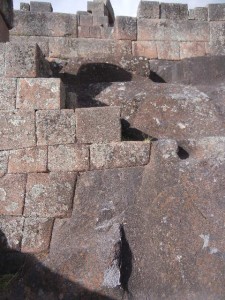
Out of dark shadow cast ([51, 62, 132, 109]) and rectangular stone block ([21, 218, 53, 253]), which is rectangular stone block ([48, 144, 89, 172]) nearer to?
rectangular stone block ([21, 218, 53, 253])

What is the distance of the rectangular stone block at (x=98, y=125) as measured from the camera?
5.17 meters

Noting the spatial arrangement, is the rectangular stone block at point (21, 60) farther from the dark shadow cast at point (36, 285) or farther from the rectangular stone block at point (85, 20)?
the rectangular stone block at point (85, 20)

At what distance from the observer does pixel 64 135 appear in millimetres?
5164

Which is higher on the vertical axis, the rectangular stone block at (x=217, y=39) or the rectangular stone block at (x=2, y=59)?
the rectangular stone block at (x=217, y=39)

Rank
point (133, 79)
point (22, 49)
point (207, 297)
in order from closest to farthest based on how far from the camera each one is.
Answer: point (207, 297) → point (22, 49) → point (133, 79)

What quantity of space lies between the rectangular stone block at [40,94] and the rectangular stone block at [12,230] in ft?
5.09

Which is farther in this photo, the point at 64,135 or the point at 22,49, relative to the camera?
the point at 22,49

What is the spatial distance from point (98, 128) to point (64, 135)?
453mm

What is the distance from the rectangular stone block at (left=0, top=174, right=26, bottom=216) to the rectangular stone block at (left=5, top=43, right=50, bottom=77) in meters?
1.50

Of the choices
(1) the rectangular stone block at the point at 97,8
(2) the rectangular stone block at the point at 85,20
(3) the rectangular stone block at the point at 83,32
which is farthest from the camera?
(1) the rectangular stone block at the point at 97,8

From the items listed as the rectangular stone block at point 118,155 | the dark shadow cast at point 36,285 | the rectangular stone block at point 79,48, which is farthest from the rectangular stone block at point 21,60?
the rectangular stone block at point 79,48

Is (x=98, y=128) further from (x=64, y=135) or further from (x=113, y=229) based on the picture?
(x=113, y=229)

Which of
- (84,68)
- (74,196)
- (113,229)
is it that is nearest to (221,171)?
(113,229)

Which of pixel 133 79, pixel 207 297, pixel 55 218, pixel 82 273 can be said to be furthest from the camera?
A: pixel 133 79
